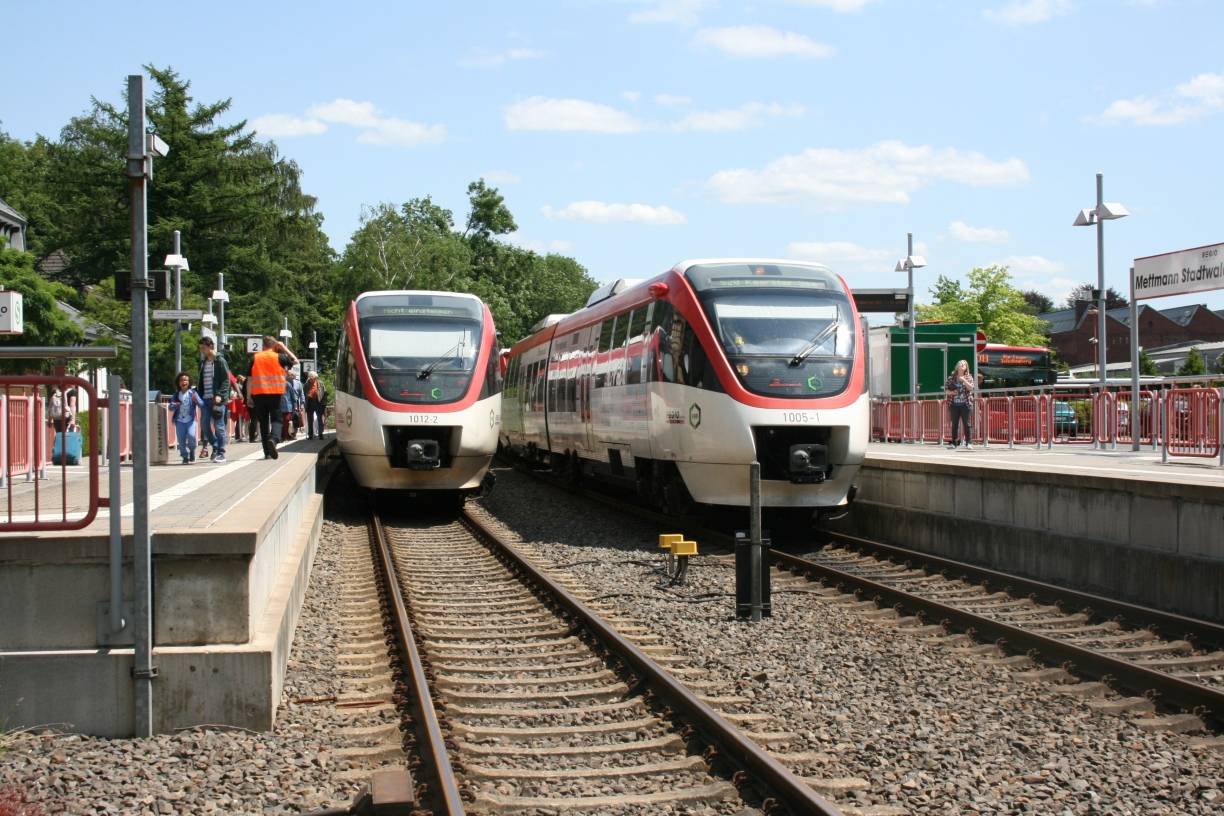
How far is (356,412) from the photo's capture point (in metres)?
18.4

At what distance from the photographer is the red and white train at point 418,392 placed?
18.1 meters

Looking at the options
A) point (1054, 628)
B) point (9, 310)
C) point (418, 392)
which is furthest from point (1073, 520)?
point (9, 310)

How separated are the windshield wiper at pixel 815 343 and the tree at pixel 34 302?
32.0 meters

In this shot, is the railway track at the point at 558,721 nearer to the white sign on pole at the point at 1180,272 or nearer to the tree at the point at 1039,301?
the white sign on pole at the point at 1180,272

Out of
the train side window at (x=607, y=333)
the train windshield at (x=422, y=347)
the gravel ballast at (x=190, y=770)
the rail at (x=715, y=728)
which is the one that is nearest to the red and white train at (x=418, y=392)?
the train windshield at (x=422, y=347)

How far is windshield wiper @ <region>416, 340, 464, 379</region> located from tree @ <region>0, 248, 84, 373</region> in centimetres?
2670

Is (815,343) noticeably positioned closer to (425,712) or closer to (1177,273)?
(1177,273)

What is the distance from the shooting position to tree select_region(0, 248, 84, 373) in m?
42.3

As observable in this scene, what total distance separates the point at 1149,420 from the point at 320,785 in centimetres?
1729

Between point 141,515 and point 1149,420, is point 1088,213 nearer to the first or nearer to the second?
point 1149,420

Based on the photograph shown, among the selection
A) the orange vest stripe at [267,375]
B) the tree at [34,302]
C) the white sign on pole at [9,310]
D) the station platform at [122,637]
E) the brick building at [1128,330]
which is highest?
the brick building at [1128,330]

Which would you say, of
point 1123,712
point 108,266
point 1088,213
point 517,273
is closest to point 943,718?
point 1123,712

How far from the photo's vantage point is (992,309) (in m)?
95.6

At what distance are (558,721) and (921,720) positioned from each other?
1.91m
